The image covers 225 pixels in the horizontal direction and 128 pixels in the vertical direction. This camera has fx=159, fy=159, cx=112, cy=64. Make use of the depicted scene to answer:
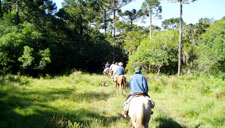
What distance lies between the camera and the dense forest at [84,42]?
47.5 ft

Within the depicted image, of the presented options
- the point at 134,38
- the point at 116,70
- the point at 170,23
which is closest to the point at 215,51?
the point at 116,70

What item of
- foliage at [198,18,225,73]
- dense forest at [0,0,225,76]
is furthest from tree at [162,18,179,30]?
foliage at [198,18,225,73]

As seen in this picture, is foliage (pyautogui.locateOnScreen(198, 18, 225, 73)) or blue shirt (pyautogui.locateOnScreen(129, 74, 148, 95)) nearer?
blue shirt (pyautogui.locateOnScreen(129, 74, 148, 95))

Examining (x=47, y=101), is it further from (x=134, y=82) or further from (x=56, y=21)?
(x=56, y=21)

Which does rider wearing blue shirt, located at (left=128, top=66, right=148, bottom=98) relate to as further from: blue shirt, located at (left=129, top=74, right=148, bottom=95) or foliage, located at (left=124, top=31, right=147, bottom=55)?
foliage, located at (left=124, top=31, right=147, bottom=55)

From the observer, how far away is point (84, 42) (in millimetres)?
25844

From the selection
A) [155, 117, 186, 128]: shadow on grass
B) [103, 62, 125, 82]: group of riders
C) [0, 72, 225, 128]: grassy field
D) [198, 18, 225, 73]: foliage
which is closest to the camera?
[0, 72, 225, 128]: grassy field

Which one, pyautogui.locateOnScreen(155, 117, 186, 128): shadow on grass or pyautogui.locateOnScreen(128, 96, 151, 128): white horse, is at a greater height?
pyautogui.locateOnScreen(128, 96, 151, 128): white horse

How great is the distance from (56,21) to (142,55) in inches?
469

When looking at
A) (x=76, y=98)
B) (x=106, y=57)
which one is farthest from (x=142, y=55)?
(x=76, y=98)

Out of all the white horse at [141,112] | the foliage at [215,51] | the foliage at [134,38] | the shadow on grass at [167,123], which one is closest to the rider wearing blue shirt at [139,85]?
the white horse at [141,112]

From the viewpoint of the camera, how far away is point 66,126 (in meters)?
4.71

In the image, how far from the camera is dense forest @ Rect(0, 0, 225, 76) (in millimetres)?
14484

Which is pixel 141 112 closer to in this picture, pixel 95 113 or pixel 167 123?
pixel 167 123
